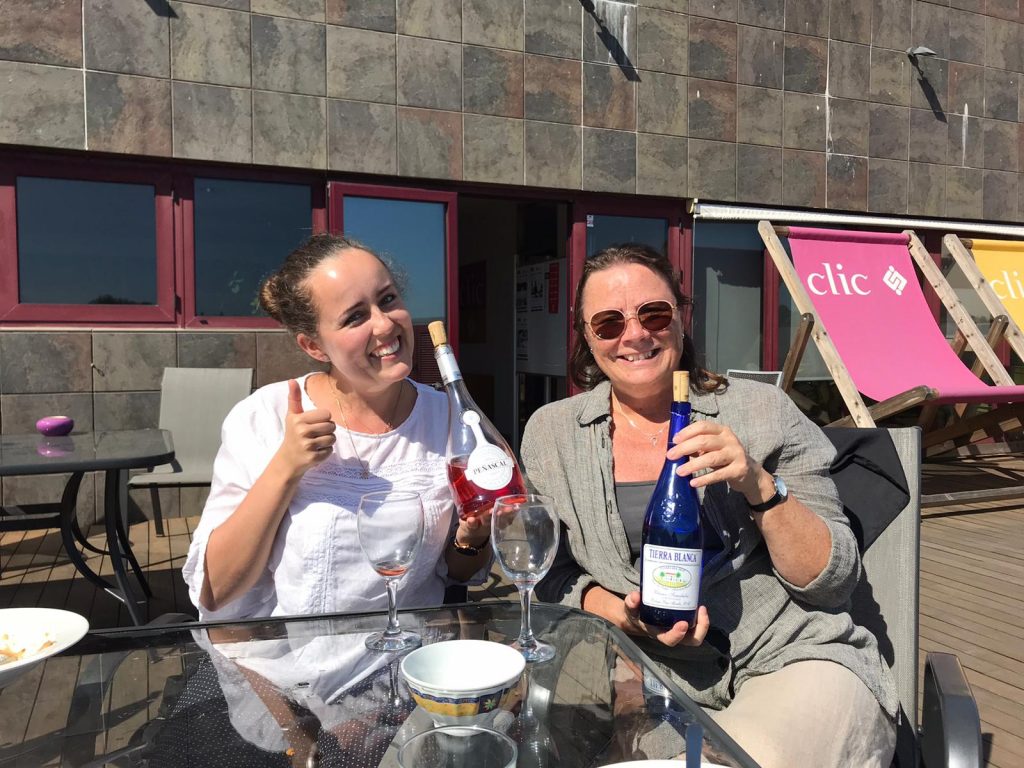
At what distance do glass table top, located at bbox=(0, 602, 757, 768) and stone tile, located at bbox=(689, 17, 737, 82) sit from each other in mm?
5623

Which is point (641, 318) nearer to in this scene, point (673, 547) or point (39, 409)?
point (673, 547)

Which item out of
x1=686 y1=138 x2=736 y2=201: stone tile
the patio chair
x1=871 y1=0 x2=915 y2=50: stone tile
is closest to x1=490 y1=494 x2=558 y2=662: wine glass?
the patio chair

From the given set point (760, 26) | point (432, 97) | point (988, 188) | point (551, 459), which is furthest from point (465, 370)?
point (551, 459)

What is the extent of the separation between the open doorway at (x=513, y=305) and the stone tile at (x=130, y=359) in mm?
2501

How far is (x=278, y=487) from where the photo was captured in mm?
1445

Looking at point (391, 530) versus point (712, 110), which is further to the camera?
point (712, 110)

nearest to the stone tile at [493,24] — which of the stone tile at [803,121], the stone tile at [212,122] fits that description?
the stone tile at [212,122]

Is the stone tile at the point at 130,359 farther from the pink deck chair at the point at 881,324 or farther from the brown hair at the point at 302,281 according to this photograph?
the pink deck chair at the point at 881,324

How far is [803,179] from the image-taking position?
20.7 ft

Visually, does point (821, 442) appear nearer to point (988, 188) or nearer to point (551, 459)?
point (551, 459)

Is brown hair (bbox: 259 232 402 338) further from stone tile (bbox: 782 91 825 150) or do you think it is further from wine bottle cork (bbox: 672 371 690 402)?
stone tile (bbox: 782 91 825 150)

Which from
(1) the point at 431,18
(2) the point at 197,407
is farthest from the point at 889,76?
(2) the point at 197,407

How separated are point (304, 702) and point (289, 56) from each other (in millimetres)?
4693

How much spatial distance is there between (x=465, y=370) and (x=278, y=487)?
7.40 metres
